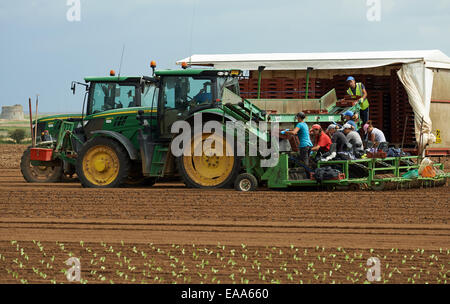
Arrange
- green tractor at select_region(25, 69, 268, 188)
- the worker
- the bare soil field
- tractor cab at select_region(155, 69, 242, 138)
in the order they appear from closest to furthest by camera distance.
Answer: the bare soil field < green tractor at select_region(25, 69, 268, 188) < tractor cab at select_region(155, 69, 242, 138) < the worker

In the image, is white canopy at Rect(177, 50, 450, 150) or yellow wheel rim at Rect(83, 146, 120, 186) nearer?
yellow wheel rim at Rect(83, 146, 120, 186)

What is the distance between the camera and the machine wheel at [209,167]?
12.9 meters

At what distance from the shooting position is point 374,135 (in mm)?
14469

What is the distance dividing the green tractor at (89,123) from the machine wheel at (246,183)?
2.54 meters

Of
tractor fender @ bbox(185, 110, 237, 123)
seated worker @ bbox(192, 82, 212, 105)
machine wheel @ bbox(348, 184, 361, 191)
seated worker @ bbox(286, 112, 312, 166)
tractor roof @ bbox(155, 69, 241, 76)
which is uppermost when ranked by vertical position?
tractor roof @ bbox(155, 69, 241, 76)

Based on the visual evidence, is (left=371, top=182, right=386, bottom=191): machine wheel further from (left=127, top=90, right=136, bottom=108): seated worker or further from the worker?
(left=127, top=90, right=136, bottom=108): seated worker

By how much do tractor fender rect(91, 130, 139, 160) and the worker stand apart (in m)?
4.74

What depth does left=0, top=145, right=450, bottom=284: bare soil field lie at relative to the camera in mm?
7055

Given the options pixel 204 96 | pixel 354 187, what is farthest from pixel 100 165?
pixel 354 187

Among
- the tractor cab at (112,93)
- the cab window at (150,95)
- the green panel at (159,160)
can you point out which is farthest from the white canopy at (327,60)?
the green panel at (159,160)

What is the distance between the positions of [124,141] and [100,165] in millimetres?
683

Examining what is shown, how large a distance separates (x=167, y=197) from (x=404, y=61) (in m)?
6.75

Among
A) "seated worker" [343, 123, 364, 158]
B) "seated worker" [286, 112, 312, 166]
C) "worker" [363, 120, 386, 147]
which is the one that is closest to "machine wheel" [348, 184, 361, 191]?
"seated worker" [343, 123, 364, 158]

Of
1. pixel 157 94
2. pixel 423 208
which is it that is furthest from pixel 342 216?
pixel 157 94
